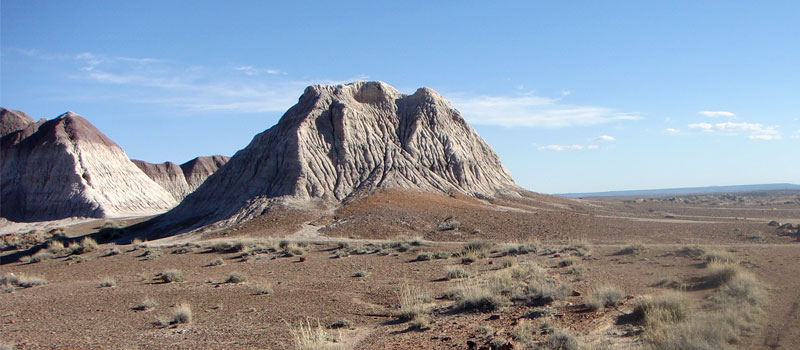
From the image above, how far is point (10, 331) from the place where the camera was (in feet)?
39.3

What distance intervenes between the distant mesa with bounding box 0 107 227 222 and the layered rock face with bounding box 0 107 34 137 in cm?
740

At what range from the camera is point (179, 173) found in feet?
326

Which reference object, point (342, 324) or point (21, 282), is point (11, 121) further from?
point (342, 324)

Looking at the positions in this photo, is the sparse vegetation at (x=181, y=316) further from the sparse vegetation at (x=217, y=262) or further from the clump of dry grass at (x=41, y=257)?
the clump of dry grass at (x=41, y=257)

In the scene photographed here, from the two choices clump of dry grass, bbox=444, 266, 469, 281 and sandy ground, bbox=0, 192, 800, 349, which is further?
clump of dry grass, bbox=444, 266, 469, 281

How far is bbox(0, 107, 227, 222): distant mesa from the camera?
5806cm

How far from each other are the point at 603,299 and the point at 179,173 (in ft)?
322

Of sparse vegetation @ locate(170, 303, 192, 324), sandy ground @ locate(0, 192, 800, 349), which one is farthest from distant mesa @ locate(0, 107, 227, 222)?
sparse vegetation @ locate(170, 303, 192, 324)

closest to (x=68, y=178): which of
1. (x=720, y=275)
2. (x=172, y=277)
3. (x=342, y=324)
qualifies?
(x=172, y=277)

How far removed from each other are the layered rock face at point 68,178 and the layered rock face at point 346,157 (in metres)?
22.1

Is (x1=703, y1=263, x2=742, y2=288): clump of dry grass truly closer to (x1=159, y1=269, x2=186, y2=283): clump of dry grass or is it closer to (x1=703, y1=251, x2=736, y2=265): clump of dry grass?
(x1=703, y1=251, x2=736, y2=265): clump of dry grass

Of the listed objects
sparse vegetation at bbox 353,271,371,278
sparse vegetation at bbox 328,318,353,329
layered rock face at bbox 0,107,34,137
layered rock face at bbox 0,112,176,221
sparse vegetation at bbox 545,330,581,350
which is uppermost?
layered rock face at bbox 0,107,34,137

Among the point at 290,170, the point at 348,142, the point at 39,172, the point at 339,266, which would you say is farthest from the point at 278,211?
the point at 39,172

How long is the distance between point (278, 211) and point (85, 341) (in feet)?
80.2
